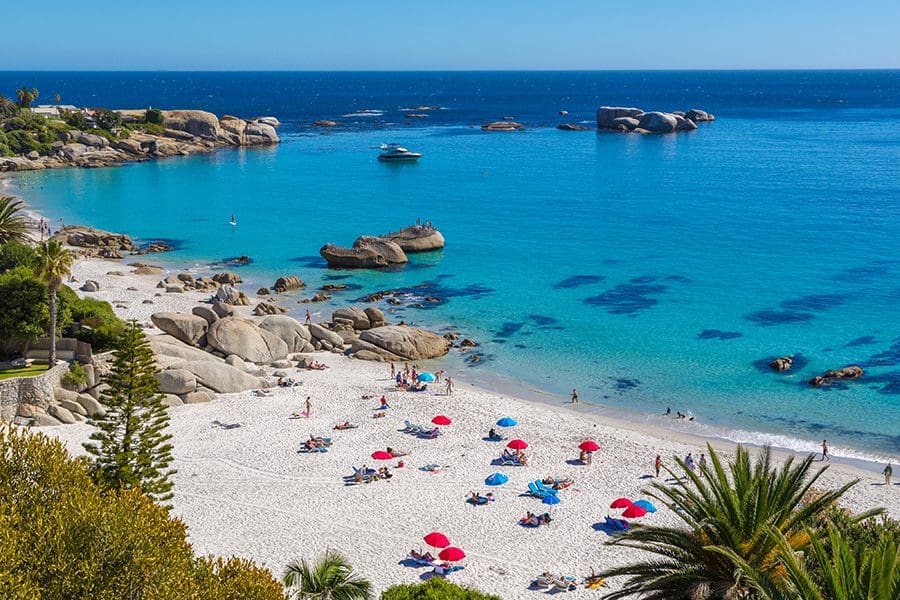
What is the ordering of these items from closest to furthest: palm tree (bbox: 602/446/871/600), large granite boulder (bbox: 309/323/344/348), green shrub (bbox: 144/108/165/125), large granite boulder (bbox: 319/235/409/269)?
palm tree (bbox: 602/446/871/600)
large granite boulder (bbox: 309/323/344/348)
large granite boulder (bbox: 319/235/409/269)
green shrub (bbox: 144/108/165/125)

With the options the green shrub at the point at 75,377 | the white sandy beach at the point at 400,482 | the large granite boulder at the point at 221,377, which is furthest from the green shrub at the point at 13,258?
the white sandy beach at the point at 400,482

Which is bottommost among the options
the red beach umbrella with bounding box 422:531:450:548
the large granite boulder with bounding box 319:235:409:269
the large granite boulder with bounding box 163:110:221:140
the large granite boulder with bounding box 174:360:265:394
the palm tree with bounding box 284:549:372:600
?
the red beach umbrella with bounding box 422:531:450:548

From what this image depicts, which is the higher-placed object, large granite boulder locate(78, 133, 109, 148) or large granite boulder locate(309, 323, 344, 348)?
large granite boulder locate(78, 133, 109, 148)

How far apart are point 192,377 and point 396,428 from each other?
9.14 m

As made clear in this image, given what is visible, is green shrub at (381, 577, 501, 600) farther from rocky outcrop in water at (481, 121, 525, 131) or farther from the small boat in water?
rocky outcrop in water at (481, 121, 525, 131)

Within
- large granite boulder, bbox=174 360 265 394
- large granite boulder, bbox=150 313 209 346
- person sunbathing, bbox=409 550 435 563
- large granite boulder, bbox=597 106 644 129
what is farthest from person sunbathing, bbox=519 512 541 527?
large granite boulder, bbox=597 106 644 129

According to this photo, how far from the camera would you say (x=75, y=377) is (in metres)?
32.6

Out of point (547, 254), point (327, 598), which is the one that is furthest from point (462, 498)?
point (547, 254)

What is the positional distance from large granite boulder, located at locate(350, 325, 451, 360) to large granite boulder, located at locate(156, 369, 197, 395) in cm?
973

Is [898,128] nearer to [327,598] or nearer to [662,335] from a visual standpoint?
[662,335]

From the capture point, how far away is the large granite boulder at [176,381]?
34781 millimetres

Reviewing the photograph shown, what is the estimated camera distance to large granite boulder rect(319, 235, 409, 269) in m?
59.8

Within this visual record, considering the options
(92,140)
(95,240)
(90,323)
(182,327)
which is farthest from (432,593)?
(92,140)

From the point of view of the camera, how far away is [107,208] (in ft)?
259
